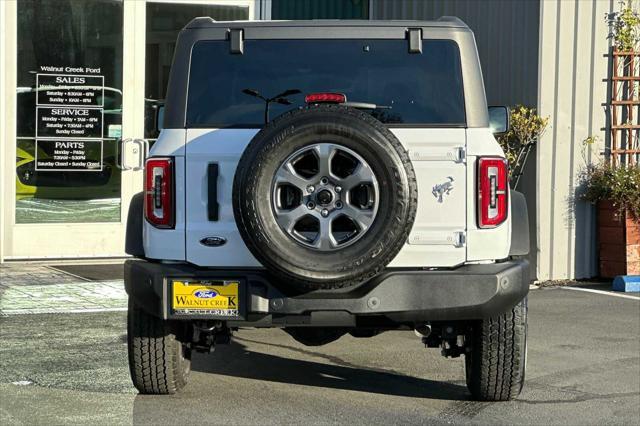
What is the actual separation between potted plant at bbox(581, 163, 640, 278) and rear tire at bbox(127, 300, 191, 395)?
6.18 m

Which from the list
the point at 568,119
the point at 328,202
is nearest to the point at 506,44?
the point at 568,119

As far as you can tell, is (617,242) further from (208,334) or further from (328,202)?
(328,202)

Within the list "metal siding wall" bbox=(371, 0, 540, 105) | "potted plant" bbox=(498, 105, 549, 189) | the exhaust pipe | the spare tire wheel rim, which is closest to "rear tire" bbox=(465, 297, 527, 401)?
the exhaust pipe

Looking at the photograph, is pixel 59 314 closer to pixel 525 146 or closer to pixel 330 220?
pixel 330 220

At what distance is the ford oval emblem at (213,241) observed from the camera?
18.8 feet

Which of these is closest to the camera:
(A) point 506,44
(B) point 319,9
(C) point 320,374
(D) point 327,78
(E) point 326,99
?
(E) point 326,99

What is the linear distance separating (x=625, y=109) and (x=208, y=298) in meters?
7.25

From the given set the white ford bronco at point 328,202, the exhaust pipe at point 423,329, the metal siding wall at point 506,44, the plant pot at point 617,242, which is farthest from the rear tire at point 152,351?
the metal siding wall at point 506,44

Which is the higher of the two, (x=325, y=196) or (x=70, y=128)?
(x=70, y=128)

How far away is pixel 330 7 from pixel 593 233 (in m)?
4.34

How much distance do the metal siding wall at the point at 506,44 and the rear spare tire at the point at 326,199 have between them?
655 centimetres

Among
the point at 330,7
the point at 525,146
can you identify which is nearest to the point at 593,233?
the point at 525,146

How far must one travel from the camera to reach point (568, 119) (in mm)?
11562

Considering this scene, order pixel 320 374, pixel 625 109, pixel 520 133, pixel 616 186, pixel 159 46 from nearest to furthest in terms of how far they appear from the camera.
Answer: pixel 320 374 → pixel 616 186 → pixel 520 133 → pixel 625 109 → pixel 159 46
